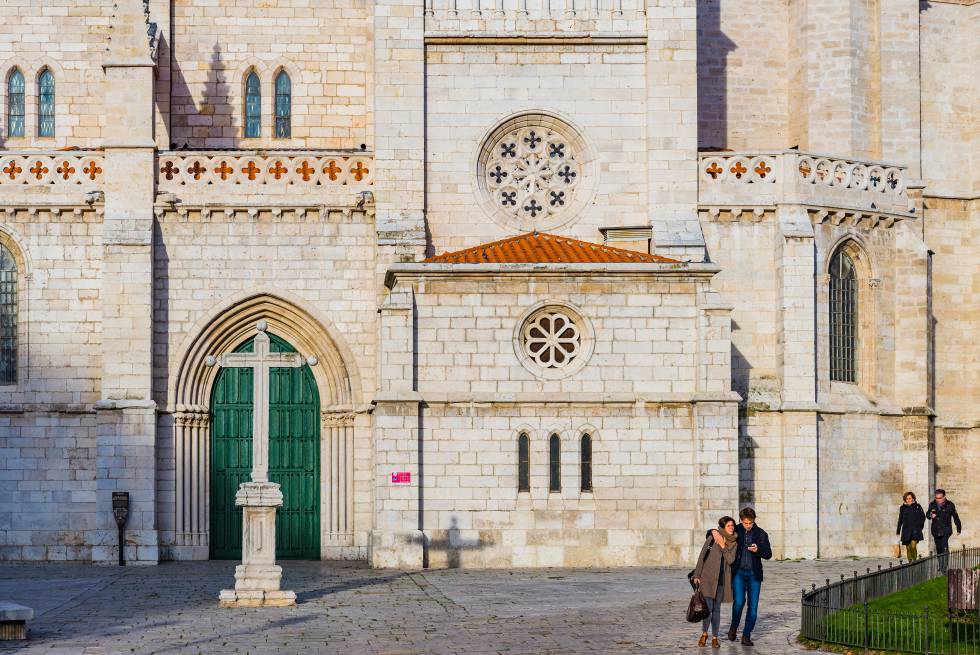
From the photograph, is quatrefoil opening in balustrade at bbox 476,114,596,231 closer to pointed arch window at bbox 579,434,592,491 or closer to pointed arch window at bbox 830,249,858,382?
pointed arch window at bbox 579,434,592,491

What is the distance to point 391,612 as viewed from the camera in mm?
23828

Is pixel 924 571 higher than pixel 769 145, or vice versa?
pixel 769 145

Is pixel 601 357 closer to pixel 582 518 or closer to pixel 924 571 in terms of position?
pixel 582 518

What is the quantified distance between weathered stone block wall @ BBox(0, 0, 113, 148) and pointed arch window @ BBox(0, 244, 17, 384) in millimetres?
4178

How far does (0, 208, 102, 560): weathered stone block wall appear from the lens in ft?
110

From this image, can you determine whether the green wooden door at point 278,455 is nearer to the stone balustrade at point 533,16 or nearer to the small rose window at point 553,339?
the small rose window at point 553,339

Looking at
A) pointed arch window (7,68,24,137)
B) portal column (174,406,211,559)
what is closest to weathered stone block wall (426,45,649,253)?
portal column (174,406,211,559)

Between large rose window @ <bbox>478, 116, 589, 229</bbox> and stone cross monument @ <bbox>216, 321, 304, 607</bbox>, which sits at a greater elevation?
large rose window @ <bbox>478, 116, 589, 229</bbox>

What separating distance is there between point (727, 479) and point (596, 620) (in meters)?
8.98

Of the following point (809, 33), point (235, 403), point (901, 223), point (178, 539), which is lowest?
point (178, 539)

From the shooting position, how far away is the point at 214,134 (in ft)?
121

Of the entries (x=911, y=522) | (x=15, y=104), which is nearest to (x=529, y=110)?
(x=911, y=522)

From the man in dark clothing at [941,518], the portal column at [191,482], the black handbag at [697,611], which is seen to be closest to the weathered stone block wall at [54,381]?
the portal column at [191,482]

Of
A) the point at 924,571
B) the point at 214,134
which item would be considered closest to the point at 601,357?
the point at 924,571
